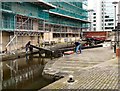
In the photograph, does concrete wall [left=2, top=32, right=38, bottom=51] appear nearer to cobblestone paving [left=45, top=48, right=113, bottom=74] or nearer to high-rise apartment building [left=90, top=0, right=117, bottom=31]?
cobblestone paving [left=45, top=48, right=113, bottom=74]

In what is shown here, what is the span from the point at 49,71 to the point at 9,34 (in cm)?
1777

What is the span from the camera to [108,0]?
329ft

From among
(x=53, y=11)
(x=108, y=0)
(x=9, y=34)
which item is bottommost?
(x=9, y=34)

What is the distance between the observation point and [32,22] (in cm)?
3716

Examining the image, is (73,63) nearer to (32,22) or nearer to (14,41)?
(14,41)

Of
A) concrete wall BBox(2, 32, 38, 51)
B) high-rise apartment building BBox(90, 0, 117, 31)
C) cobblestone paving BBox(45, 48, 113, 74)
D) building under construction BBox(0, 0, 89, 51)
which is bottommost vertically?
cobblestone paving BBox(45, 48, 113, 74)

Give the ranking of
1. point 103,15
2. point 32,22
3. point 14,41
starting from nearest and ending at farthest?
point 14,41
point 32,22
point 103,15

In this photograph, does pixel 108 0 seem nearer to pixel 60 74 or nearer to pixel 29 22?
pixel 29 22

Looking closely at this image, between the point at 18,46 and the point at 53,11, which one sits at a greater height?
the point at 53,11

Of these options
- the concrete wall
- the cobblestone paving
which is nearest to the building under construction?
the concrete wall

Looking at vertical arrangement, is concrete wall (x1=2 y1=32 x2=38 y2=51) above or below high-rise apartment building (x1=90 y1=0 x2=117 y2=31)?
below

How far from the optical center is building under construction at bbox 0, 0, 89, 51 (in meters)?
28.9

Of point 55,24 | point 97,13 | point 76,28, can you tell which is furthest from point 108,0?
point 55,24

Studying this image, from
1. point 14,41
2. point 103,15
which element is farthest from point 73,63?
point 103,15
